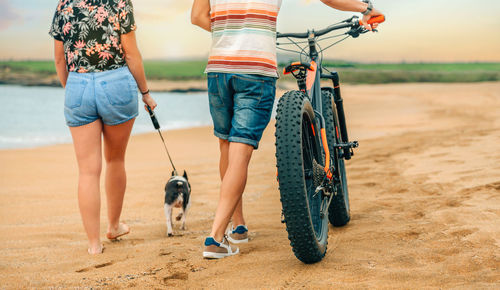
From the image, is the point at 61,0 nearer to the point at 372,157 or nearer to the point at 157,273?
the point at 157,273

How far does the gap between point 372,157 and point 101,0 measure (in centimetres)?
460

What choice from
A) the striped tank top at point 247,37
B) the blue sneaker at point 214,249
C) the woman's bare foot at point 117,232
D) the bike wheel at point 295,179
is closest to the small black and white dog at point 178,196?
the woman's bare foot at point 117,232

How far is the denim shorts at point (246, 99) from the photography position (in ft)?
10.2

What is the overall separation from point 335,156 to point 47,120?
14421mm

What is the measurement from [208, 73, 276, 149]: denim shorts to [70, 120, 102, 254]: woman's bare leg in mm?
915

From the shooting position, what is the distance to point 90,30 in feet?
11.3

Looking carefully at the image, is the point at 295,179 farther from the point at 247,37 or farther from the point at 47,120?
the point at 47,120

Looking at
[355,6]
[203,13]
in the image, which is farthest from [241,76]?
[355,6]

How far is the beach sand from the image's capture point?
2.75 meters

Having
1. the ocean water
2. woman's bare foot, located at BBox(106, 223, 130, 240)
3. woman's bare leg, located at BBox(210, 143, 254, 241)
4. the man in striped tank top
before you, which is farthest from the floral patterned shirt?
the ocean water

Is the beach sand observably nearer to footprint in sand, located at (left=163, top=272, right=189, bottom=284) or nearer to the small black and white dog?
footprint in sand, located at (left=163, top=272, right=189, bottom=284)

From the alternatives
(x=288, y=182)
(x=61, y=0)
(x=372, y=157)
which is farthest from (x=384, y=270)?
(x=372, y=157)

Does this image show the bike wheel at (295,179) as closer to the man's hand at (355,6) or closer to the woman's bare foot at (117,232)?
the man's hand at (355,6)

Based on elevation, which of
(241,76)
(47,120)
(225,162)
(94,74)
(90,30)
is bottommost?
(47,120)
